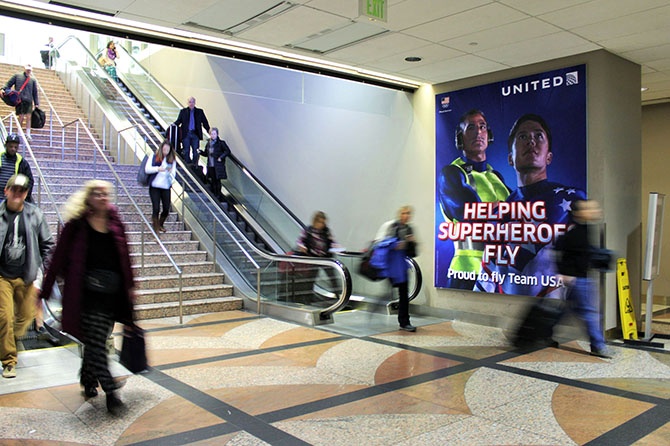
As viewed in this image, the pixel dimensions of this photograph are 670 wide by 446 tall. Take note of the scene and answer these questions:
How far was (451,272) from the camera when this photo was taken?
26.5 feet

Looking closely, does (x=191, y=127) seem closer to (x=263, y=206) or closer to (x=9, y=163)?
(x=263, y=206)

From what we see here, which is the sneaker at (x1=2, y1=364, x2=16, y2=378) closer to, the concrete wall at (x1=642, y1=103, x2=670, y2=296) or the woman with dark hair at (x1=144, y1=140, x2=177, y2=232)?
the woman with dark hair at (x1=144, y1=140, x2=177, y2=232)

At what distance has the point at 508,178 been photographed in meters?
7.39

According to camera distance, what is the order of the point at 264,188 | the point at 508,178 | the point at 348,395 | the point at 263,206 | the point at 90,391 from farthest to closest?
1. the point at 264,188
2. the point at 263,206
3. the point at 508,178
4. the point at 348,395
5. the point at 90,391

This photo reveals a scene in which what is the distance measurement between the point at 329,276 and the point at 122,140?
23.0 feet

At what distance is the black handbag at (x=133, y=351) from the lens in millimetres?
4078

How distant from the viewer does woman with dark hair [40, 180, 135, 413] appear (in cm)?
391

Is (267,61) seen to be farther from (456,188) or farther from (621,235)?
(621,235)

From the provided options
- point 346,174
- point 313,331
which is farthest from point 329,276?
point 346,174

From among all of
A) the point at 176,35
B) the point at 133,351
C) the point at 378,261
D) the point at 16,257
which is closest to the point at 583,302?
the point at 378,261

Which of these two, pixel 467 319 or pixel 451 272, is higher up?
pixel 451 272

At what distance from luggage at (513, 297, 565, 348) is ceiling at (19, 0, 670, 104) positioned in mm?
2778

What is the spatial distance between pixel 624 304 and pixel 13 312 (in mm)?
6247

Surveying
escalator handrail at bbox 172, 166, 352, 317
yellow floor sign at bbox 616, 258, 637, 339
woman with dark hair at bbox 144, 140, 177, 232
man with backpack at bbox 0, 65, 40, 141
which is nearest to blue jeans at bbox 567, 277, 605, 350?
yellow floor sign at bbox 616, 258, 637, 339
